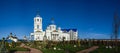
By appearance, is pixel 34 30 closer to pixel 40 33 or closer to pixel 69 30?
pixel 40 33

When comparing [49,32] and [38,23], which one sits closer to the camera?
[49,32]

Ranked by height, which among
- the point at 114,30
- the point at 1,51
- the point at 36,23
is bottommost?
the point at 1,51

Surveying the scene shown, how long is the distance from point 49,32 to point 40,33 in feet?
9.92

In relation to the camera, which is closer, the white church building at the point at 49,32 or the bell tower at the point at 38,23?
Answer: the white church building at the point at 49,32

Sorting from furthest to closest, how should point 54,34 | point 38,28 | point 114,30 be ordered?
point 38,28, point 54,34, point 114,30

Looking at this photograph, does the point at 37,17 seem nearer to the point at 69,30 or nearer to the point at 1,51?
the point at 69,30

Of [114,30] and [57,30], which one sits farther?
[57,30]

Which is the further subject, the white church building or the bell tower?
the bell tower

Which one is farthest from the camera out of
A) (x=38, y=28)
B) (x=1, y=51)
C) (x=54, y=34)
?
(x=38, y=28)

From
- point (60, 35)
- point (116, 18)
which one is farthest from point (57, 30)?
point (116, 18)

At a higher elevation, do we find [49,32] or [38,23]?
[38,23]

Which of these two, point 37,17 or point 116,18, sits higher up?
point 37,17

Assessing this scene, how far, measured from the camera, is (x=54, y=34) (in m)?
70.3

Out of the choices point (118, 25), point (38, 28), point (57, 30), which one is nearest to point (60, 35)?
point (57, 30)
